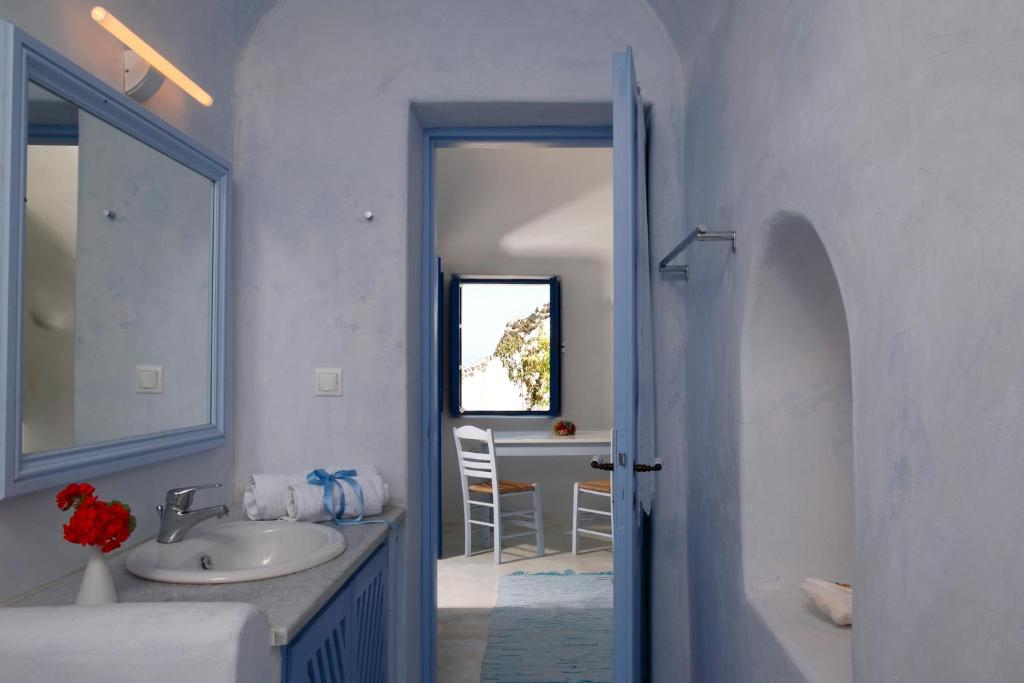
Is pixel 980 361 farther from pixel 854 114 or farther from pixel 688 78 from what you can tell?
pixel 688 78

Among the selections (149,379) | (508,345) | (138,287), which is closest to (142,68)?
(138,287)

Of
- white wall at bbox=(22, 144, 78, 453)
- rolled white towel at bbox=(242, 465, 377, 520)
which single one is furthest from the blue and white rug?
white wall at bbox=(22, 144, 78, 453)

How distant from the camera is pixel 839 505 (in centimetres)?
168

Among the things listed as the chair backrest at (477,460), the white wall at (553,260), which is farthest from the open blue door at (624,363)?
the white wall at (553,260)

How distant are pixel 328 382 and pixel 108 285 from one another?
0.76m

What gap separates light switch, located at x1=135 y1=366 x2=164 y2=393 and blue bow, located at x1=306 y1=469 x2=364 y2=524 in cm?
46

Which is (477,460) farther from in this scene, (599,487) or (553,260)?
(553,260)

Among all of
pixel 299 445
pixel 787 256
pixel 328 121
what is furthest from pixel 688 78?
pixel 299 445

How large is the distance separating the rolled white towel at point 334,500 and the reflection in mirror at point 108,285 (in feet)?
1.17

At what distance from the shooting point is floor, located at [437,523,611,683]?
299 cm

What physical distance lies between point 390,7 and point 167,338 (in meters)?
1.21

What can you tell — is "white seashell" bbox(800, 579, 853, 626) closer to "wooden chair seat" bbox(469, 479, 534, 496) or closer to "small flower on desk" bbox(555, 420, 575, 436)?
"wooden chair seat" bbox(469, 479, 534, 496)

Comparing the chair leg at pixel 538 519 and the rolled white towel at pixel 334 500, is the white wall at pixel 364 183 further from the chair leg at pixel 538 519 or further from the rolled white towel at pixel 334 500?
the chair leg at pixel 538 519

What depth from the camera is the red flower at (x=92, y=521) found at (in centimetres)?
128
